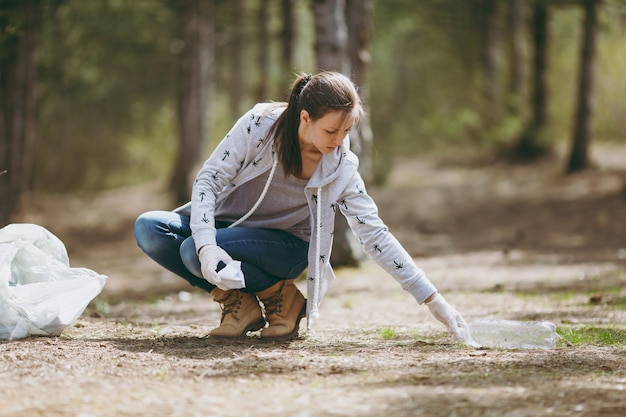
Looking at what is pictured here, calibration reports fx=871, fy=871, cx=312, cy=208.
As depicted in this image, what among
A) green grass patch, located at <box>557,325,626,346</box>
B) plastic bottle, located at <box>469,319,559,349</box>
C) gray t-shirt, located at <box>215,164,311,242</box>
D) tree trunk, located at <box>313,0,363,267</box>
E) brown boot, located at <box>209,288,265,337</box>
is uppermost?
tree trunk, located at <box>313,0,363,267</box>

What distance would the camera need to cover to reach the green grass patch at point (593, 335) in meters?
4.27

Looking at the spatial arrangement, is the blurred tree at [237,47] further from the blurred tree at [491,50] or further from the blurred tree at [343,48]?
the blurred tree at [343,48]

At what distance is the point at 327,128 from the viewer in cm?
393

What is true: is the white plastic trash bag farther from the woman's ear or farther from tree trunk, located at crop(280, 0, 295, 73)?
tree trunk, located at crop(280, 0, 295, 73)

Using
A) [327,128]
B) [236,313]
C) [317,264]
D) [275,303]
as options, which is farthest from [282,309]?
[327,128]

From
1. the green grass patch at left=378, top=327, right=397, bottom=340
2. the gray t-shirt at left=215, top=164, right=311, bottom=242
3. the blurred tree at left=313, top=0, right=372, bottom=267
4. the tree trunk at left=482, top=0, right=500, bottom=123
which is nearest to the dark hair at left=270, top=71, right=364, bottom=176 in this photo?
the gray t-shirt at left=215, top=164, right=311, bottom=242

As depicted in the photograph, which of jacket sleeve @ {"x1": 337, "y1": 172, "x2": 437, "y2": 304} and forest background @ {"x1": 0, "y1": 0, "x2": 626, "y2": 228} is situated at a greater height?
forest background @ {"x1": 0, "y1": 0, "x2": 626, "y2": 228}

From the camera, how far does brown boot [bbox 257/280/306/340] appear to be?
4.30 m

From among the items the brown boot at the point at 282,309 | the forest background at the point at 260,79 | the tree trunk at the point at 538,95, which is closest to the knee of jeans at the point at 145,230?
the brown boot at the point at 282,309

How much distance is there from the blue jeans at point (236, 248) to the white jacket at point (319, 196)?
14 centimetres

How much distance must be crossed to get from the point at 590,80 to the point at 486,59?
464 centimetres

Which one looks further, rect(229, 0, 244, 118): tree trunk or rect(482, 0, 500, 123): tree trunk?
rect(229, 0, 244, 118): tree trunk

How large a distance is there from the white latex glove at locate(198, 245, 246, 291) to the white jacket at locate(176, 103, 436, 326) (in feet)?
0.51

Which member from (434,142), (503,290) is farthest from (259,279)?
(434,142)
